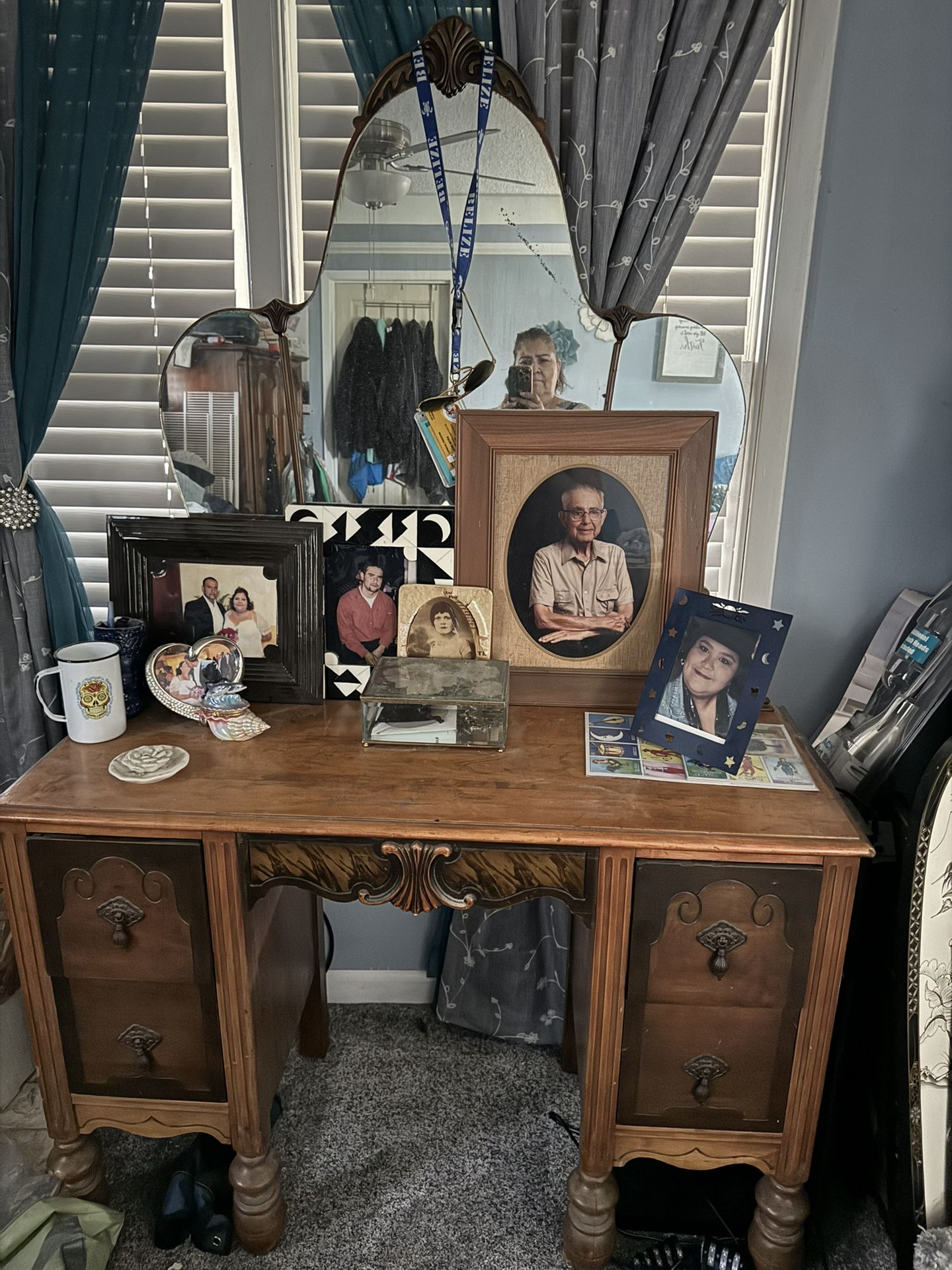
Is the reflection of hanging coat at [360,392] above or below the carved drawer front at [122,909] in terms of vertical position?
above

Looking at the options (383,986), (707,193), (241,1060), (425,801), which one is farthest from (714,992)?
(707,193)

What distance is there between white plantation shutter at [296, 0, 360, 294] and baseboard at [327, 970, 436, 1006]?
1.48 meters

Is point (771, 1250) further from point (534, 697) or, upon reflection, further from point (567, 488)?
point (567, 488)

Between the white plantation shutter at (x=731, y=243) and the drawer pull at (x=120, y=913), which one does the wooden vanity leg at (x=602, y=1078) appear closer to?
the drawer pull at (x=120, y=913)

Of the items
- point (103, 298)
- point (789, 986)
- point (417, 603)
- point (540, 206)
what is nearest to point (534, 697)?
point (417, 603)

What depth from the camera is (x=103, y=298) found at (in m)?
1.66

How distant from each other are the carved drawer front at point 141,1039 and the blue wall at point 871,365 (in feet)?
3.98

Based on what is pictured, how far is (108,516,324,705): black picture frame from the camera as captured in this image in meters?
1.56

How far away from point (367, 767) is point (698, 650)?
1.86ft

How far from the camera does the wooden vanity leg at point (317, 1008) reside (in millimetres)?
1804

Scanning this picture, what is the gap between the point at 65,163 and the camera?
150 cm

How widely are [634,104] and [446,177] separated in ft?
1.08

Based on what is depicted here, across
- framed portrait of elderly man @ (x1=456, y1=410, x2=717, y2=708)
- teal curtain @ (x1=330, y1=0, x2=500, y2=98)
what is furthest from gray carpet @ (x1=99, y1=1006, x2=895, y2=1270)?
teal curtain @ (x1=330, y1=0, x2=500, y2=98)

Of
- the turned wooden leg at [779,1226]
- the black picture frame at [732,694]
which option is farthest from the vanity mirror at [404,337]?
the turned wooden leg at [779,1226]
